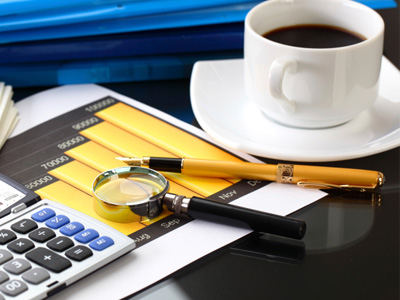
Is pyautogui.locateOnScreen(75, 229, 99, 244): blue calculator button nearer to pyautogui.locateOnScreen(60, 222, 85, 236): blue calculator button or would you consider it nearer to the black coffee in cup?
pyautogui.locateOnScreen(60, 222, 85, 236): blue calculator button

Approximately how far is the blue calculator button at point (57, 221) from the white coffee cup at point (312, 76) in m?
0.27

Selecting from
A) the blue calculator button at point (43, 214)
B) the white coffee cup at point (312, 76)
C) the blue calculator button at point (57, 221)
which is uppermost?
the white coffee cup at point (312, 76)

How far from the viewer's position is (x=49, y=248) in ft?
1.77

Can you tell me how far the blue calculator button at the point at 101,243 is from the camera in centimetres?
54

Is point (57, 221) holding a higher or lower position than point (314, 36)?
lower

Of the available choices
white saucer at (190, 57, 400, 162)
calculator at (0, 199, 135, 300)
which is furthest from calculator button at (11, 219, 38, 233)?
white saucer at (190, 57, 400, 162)

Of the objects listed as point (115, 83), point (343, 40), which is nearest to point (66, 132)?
point (115, 83)

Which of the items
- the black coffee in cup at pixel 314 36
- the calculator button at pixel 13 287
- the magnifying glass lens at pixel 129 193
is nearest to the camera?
the calculator button at pixel 13 287

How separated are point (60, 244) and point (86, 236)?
0.08 feet

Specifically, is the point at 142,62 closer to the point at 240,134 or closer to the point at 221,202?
the point at 240,134

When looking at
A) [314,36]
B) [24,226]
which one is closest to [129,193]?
[24,226]

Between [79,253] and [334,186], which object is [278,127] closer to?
[334,186]

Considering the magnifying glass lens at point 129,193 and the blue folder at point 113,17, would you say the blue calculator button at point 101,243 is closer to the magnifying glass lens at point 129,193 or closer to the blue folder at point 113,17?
the magnifying glass lens at point 129,193

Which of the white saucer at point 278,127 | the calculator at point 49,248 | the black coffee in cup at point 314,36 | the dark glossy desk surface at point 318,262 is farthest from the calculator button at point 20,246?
the black coffee in cup at point 314,36
